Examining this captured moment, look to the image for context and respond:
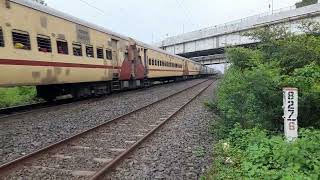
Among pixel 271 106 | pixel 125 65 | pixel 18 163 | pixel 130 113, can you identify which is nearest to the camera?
pixel 18 163

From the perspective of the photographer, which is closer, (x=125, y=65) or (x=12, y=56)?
(x=12, y=56)

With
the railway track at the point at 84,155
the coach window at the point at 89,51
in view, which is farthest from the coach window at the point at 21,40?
the coach window at the point at 89,51

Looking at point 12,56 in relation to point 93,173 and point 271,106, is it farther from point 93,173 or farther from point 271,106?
point 271,106

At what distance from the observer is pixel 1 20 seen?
11078mm

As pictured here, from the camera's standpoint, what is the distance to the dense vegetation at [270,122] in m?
5.65

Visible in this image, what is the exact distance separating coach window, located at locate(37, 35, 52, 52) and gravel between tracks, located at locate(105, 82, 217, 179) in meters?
5.19

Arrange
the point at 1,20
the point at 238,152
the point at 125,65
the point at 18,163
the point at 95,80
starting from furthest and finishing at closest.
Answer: the point at 125,65 < the point at 95,80 < the point at 1,20 < the point at 238,152 < the point at 18,163

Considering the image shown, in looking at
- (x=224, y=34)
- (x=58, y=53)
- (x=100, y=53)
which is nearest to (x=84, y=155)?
(x=58, y=53)

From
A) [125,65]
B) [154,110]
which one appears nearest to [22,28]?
[154,110]

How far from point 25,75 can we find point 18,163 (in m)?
6.34

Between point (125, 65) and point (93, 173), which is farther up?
point (125, 65)

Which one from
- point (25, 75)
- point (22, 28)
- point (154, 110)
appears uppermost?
point (22, 28)

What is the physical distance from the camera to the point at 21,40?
12.1m

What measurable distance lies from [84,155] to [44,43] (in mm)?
7197
